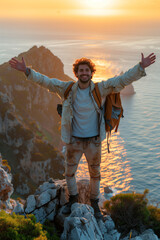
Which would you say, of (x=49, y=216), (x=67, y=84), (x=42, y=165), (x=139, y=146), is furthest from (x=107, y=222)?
(x=139, y=146)

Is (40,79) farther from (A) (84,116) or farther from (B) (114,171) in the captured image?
(B) (114,171)

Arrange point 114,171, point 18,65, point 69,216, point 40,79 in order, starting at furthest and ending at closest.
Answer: point 114,171
point 69,216
point 40,79
point 18,65

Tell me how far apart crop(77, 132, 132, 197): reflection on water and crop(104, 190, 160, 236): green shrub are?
212ft

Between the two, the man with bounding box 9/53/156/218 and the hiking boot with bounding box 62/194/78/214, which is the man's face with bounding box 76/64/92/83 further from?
the hiking boot with bounding box 62/194/78/214

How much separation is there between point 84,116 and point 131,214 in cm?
694

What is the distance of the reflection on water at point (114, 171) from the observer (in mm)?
82750

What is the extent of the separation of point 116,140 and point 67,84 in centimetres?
11818

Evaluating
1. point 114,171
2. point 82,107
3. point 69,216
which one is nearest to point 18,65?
point 82,107

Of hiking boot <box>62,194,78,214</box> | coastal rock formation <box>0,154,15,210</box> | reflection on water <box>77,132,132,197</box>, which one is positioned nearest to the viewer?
hiking boot <box>62,194,78,214</box>

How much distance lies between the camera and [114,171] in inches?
3627

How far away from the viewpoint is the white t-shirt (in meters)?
8.34

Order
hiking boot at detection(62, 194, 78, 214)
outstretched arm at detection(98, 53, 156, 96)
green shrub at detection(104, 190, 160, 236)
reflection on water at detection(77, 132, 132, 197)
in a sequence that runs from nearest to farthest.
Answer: outstretched arm at detection(98, 53, 156, 96) → hiking boot at detection(62, 194, 78, 214) → green shrub at detection(104, 190, 160, 236) → reflection on water at detection(77, 132, 132, 197)

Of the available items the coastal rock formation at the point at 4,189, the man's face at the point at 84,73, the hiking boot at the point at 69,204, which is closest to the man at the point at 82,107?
the man's face at the point at 84,73

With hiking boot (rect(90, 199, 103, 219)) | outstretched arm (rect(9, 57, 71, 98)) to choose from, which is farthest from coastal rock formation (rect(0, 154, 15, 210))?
outstretched arm (rect(9, 57, 71, 98))
